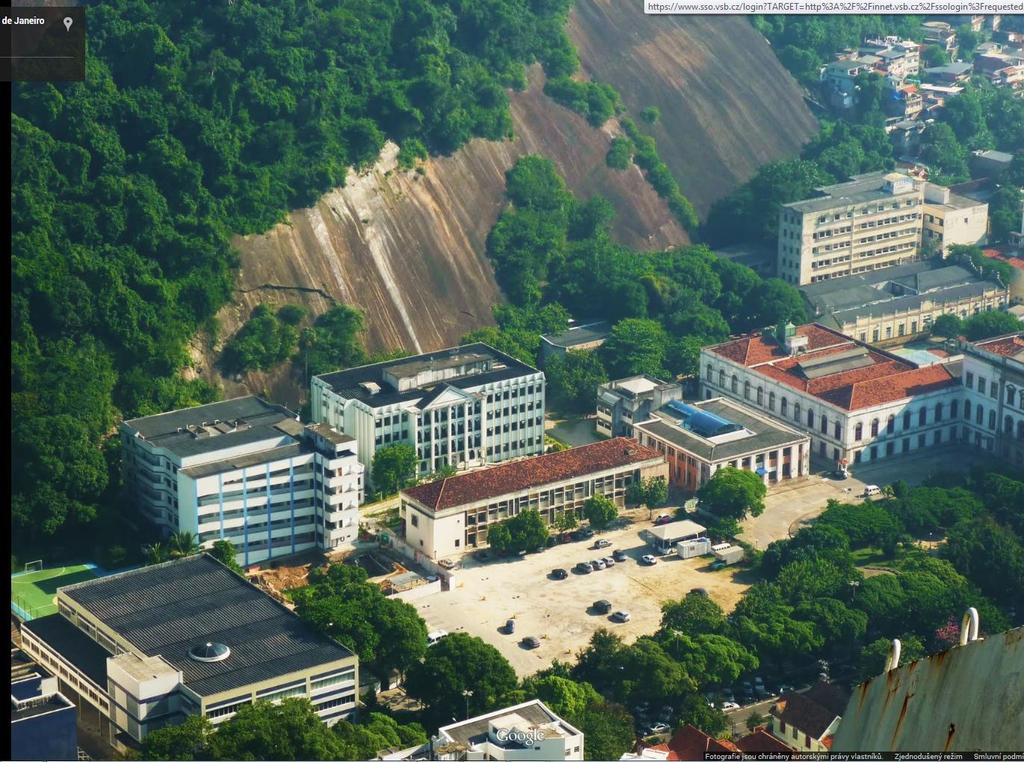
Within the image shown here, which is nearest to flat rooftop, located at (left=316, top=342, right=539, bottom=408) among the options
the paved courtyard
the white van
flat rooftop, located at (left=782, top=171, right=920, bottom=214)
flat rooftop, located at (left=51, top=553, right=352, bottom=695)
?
the paved courtyard

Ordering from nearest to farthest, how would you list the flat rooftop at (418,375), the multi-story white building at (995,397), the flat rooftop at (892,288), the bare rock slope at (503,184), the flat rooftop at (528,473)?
1. the flat rooftop at (528,473)
2. the flat rooftop at (418,375)
3. the multi-story white building at (995,397)
4. the bare rock slope at (503,184)
5. the flat rooftop at (892,288)

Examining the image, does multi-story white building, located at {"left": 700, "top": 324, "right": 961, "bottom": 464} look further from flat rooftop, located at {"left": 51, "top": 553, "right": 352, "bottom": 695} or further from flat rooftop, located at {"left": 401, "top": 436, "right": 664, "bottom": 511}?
flat rooftop, located at {"left": 51, "top": 553, "right": 352, "bottom": 695}

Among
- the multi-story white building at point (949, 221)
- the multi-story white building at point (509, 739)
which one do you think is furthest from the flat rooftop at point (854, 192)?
the multi-story white building at point (509, 739)

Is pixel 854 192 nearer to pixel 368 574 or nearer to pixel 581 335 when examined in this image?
pixel 581 335

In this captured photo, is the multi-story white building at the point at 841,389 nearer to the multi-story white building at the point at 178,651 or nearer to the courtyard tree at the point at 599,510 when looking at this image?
the courtyard tree at the point at 599,510

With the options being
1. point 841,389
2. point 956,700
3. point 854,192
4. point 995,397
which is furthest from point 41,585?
point 956,700
